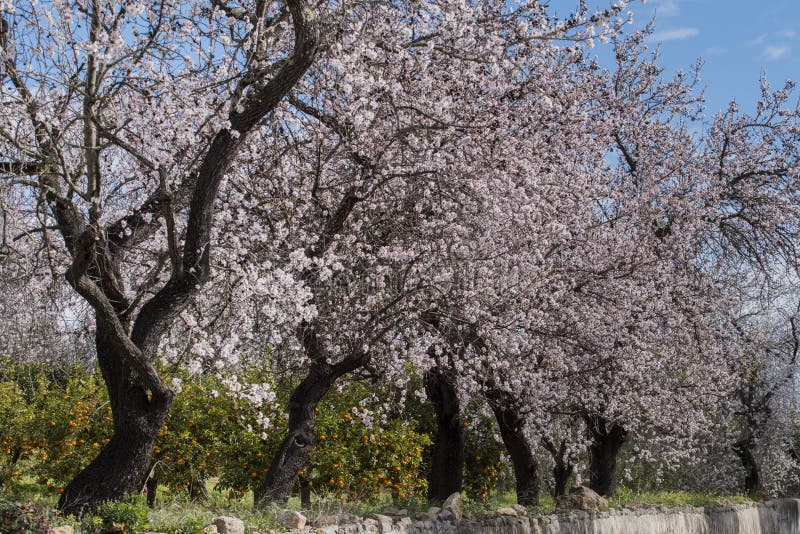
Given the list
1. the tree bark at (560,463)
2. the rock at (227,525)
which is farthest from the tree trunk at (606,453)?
the rock at (227,525)

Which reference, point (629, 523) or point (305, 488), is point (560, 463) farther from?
point (629, 523)

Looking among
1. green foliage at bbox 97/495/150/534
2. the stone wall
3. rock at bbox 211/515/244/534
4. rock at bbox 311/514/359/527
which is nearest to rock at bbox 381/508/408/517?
the stone wall

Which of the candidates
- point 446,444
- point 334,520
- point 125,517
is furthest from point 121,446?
point 446,444

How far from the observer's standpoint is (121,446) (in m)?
6.51

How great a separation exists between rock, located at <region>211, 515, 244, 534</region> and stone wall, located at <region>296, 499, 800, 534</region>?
2.11ft

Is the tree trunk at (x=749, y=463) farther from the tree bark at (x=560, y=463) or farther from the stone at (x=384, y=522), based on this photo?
the stone at (x=384, y=522)

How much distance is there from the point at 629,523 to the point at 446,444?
126 inches

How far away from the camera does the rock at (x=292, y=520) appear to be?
6430 mm

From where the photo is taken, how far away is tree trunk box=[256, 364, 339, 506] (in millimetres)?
8414

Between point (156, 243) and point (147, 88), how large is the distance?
1786mm

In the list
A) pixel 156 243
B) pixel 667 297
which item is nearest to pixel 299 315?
pixel 156 243

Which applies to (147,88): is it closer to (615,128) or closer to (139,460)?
(139,460)

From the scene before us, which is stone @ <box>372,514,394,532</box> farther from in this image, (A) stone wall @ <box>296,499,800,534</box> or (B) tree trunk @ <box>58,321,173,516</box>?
(B) tree trunk @ <box>58,321,173,516</box>

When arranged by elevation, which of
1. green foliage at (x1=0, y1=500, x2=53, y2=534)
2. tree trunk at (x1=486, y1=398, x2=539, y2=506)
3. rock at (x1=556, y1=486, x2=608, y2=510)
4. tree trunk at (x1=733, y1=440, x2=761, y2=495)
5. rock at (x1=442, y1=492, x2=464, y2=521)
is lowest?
green foliage at (x1=0, y1=500, x2=53, y2=534)
